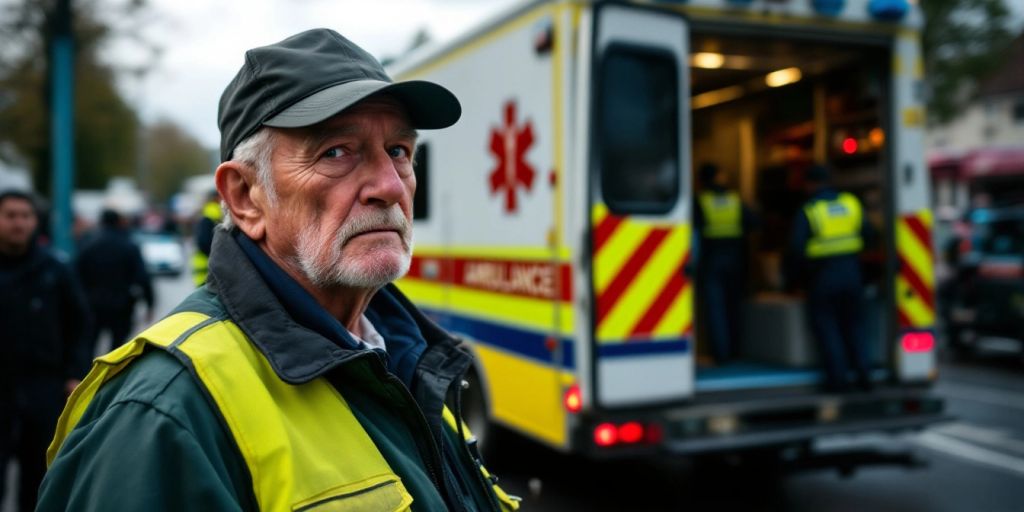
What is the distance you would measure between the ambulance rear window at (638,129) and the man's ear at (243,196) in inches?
114

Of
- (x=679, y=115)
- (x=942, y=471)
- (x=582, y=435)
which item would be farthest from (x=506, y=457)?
(x=942, y=471)

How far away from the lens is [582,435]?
4.34 metres

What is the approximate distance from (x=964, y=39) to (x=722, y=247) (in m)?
26.2

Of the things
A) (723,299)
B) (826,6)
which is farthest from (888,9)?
(723,299)

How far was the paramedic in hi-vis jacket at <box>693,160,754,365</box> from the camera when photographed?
6777 millimetres

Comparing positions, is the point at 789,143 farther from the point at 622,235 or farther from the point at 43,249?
the point at 43,249

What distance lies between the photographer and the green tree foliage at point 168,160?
7238 centimetres

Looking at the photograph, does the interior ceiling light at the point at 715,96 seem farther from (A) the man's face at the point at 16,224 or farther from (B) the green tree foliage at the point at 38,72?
(B) the green tree foliage at the point at 38,72

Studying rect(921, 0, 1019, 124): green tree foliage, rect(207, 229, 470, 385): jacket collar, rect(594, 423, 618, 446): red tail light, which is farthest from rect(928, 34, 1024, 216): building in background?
rect(207, 229, 470, 385): jacket collar

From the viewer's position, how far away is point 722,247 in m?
6.81

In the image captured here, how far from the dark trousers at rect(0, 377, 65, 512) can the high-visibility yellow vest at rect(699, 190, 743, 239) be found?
15.3 ft

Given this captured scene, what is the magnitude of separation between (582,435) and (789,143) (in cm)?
413

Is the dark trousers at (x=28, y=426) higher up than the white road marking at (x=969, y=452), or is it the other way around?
the dark trousers at (x=28, y=426)

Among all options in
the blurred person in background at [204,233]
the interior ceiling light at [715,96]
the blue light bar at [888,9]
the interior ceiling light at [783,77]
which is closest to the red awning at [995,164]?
the interior ceiling light at [715,96]
